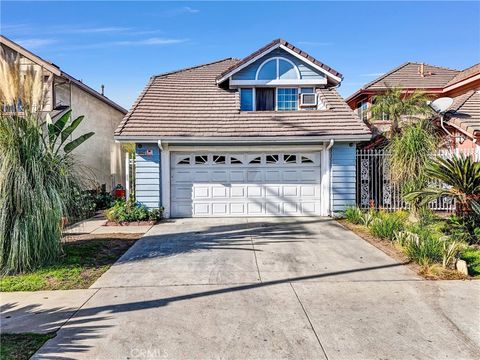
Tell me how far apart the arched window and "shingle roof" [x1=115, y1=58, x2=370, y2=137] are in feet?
4.03

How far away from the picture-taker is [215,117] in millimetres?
11523

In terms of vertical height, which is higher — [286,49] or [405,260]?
[286,49]

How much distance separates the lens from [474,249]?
266 inches

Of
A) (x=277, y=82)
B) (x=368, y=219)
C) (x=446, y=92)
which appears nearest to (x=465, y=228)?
(x=368, y=219)

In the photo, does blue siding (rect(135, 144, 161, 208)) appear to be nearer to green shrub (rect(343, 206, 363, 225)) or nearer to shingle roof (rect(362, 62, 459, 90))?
green shrub (rect(343, 206, 363, 225))

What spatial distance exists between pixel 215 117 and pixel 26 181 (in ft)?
23.0

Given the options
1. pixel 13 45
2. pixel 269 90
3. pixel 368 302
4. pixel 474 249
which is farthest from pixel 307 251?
pixel 13 45

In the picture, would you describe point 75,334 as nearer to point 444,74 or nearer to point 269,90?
point 269,90

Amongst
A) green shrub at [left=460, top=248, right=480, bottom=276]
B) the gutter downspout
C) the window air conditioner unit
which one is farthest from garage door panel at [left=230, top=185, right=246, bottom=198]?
green shrub at [left=460, top=248, right=480, bottom=276]

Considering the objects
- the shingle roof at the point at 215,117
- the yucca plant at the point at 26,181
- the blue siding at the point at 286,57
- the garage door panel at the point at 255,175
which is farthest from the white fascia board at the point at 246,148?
the yucca plant at the point at 26,181

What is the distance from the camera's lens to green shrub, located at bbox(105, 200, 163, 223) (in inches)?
398

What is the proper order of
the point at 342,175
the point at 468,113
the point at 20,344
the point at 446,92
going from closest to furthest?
the point at 20,344, the point at 342,175, the point at 468,113, the point at 446,92

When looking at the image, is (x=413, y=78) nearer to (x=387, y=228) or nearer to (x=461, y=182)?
(x=461, y=182)

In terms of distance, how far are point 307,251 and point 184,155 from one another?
5.76 metres
